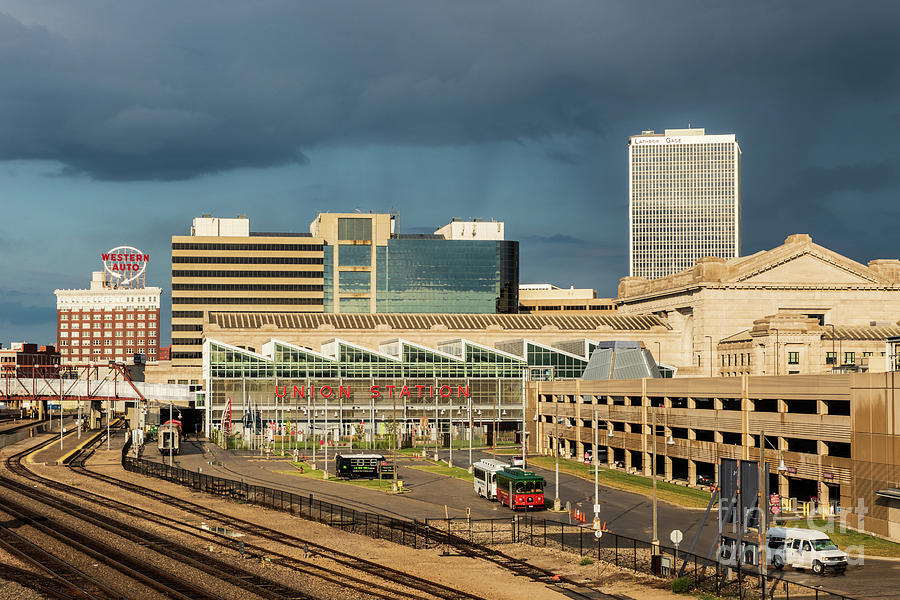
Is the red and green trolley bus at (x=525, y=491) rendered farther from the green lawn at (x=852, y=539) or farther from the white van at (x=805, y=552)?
the white van at (x=805, y=552)

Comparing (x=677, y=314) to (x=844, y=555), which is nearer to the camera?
(x=844, y=555)

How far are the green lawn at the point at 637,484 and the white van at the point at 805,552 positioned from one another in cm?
2787

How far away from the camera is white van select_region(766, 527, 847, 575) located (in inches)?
2239

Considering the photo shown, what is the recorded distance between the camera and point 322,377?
164 m

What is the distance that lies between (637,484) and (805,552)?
152 feet

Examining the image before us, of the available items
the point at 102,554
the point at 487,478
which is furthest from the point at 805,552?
the point at 102,554

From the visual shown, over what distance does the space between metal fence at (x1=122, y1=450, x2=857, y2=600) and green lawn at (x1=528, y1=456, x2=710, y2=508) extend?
2013 centimetres

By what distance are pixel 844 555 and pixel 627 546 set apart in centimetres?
1436

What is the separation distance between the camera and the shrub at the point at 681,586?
51906mm

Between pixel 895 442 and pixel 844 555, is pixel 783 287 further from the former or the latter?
pixel 844 555

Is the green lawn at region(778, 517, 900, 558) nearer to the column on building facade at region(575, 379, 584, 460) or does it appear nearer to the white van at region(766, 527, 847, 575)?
the white van at region(766, 527, 847, 575)

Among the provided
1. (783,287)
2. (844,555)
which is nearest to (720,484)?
(844,555)

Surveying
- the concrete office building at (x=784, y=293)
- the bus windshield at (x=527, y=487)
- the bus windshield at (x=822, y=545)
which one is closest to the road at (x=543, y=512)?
the bus windshield at (x=822, y=545)

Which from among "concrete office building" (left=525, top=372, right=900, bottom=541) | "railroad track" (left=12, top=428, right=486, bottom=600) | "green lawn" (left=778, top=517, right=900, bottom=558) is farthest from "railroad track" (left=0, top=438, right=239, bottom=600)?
A: "green lawn" (left=778, top=517, right=900, bottom=558)
